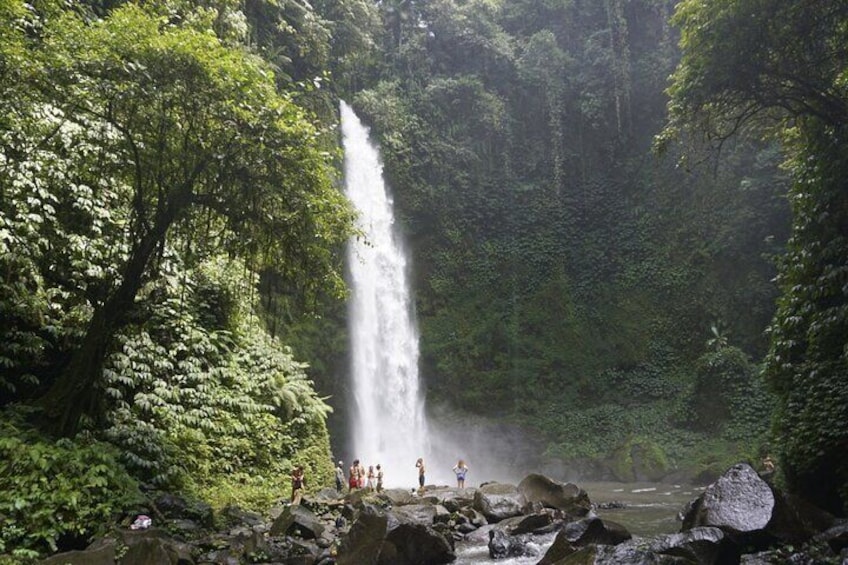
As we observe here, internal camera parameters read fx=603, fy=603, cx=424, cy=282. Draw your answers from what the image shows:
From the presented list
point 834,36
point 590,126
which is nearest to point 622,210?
point 590,126

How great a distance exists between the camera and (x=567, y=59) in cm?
2966

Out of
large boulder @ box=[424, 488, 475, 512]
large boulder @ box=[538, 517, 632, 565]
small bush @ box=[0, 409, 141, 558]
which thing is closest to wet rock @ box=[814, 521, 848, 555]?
large boulder @ box=[538, 517, 632, 565]

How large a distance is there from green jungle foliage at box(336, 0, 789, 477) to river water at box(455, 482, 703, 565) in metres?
2.55

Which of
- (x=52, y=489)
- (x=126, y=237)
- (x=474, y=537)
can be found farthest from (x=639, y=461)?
(x=52, y=489)

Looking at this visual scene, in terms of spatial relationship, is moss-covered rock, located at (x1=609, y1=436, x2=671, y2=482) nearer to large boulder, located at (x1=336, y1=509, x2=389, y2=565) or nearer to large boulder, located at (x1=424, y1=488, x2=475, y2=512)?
large boulder, located at (x1=424, y1=488, x2=475, y2=512)

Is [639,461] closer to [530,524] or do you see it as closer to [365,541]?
[530,524]

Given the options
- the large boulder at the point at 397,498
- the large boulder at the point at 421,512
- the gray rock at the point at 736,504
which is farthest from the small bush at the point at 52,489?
the gray rock at the point at 736,504

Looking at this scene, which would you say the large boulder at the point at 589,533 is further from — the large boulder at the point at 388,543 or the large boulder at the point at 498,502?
the large boulder at the point at 498,502

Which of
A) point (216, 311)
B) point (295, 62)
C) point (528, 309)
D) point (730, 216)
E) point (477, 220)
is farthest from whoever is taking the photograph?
point (477, 220)

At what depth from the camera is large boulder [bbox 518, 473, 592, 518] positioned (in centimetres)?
1188

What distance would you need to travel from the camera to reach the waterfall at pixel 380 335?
21094 mm

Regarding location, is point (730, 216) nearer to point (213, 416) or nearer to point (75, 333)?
point (213, 416)

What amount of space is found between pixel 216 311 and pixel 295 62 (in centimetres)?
1243

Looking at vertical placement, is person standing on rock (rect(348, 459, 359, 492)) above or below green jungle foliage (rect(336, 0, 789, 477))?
below
